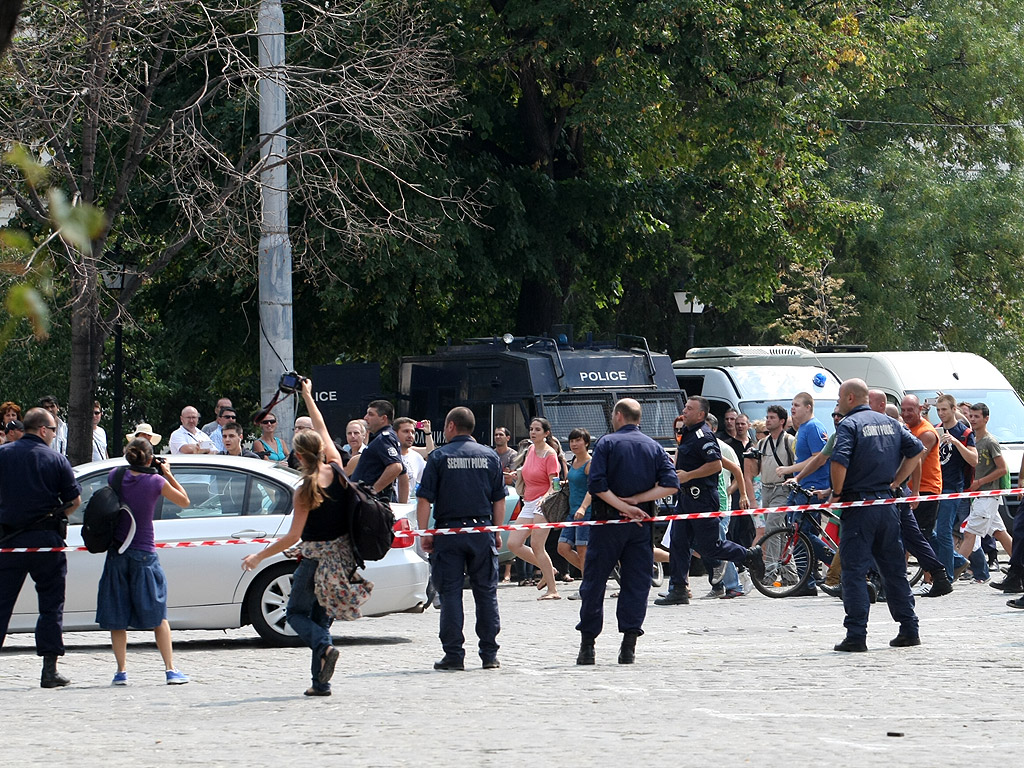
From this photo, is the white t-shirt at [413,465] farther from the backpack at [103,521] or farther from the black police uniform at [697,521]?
the backpack at [103,521]

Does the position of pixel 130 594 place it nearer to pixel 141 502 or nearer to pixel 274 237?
pixel 141 502

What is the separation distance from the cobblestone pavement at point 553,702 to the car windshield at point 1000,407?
869 cm

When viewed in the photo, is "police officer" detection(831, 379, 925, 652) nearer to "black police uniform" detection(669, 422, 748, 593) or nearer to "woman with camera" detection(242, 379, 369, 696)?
"black police uniform" detection(669, 422, 748, 593)

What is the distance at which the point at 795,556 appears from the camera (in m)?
14.1

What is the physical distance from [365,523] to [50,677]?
93.0 inches

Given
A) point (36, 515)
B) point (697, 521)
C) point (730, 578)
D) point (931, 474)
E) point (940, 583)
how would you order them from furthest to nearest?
point (931, 474), point (730, 578), point (697, 521), point (940, 583), point (36, 515)

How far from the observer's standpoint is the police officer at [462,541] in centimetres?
965

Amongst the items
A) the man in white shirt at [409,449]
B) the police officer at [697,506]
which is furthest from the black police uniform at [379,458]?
the police officer at [697,506]

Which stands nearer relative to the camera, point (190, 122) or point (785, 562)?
point (785, 562)

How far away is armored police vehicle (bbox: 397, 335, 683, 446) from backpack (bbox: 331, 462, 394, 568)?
966 cm

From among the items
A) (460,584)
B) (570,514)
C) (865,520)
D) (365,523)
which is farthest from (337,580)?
(570,514)

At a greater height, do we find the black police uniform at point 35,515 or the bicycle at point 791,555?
the black police uniform at point 35,515

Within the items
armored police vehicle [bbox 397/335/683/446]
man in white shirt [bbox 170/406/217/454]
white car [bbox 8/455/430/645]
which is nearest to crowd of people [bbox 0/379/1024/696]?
man in white shirt [bbox 170/406/217/454]

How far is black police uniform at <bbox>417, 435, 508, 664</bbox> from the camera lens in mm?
9648
